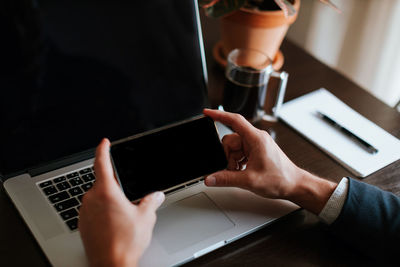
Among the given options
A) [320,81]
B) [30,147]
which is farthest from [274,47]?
[30,147]

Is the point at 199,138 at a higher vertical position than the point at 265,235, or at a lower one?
higher

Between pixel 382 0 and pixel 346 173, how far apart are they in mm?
1108

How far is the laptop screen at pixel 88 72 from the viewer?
67cm

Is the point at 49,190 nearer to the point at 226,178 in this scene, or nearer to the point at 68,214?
the point at 68,214

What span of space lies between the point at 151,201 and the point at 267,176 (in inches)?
8.7

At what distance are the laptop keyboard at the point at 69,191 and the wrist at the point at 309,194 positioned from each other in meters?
0.39

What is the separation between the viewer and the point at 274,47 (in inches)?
41.7

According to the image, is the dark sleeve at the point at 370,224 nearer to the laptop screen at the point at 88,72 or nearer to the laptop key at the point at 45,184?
the laptop screen at the point at 88,72

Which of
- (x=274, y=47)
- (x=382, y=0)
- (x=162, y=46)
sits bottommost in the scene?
(x=382, y=0)

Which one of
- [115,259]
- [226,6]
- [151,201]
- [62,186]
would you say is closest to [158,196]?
[151,201]

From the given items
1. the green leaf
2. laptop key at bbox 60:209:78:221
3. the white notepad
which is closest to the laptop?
laptop key at bbox 60:209:78:221

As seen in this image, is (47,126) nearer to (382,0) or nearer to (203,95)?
(203,95)

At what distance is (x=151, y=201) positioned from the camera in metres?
0.62

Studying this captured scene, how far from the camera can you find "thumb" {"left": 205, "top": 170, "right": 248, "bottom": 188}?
2.31ft
